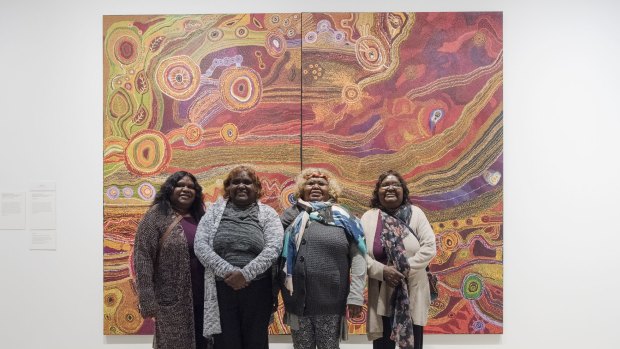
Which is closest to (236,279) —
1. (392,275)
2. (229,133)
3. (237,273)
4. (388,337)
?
(237,273)

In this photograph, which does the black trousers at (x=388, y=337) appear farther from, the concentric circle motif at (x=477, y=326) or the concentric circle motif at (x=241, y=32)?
the concentric circle motif at (x=241, y=32)

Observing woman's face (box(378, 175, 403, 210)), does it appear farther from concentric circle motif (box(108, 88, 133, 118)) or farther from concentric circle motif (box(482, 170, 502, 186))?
concentric circle motif (box(108, 88, 133, 118))

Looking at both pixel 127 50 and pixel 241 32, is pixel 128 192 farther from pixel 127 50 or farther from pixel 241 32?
pixel 241 32

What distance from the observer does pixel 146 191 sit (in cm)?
357

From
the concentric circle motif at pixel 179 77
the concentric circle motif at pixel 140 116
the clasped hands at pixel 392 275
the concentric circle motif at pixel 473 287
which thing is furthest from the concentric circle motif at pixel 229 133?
the concentric circle motif at pixel 473 287

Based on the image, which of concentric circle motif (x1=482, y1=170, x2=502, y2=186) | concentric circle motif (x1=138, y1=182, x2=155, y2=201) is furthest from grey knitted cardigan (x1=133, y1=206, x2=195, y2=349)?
concentric circle motif (x1=482, y1=170, x2=502, y2=186)

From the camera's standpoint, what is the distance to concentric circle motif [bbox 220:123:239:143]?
355 centimetres

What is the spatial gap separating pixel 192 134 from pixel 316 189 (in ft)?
3.76

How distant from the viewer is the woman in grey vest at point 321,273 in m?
2.67

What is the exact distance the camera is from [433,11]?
3.59m

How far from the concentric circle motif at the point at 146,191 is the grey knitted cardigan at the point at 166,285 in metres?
0.86

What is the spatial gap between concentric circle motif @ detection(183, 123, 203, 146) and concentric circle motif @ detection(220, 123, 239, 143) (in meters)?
0.17
